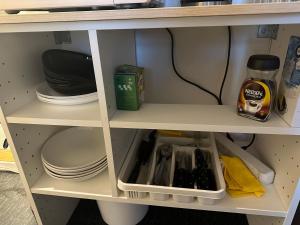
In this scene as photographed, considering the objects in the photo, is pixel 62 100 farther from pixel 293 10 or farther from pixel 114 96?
pixel 293 10

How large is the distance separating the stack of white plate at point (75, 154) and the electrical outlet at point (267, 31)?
75 cm

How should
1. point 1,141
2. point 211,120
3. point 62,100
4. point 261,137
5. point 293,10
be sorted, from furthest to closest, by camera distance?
point 1,141 → point 261,137 → point 62,100 → point 211,120 → point 293,10

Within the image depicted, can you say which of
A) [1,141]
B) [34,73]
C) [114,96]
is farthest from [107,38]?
[1,141]

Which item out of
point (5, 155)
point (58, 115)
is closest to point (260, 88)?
point (58, 115)

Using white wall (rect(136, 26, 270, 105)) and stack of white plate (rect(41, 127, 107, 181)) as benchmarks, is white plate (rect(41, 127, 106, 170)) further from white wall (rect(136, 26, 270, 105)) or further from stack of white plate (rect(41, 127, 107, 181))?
white wall (rect(136, 26, 270, 105))

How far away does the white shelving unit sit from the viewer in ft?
1.58

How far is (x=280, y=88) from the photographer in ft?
1.98

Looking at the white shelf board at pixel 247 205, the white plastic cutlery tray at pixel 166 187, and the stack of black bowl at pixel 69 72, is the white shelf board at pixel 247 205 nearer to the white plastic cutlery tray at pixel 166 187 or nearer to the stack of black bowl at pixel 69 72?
the white plastic cutlery tray at pixel 166 187

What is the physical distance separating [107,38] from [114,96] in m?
0.17

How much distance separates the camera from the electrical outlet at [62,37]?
0.91 meters

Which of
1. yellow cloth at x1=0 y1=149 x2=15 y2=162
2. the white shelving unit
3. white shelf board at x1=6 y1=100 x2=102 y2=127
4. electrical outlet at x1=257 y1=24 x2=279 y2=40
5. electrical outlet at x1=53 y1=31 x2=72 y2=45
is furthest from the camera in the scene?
yellow cloth at x1=0 y1=149 x2=15 y2=162

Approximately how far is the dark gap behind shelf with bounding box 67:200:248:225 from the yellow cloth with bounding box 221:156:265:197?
34cm

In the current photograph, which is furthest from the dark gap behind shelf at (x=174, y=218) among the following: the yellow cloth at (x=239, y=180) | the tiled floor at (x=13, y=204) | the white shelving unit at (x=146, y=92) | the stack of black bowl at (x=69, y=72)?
the stack of black bowl at (x=69, y=72)

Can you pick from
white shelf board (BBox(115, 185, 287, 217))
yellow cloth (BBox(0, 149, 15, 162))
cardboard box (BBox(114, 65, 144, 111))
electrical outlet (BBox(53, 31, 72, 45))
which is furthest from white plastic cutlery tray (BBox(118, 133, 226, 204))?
yellow cloth (BBox(0, 149, 15, 162))
